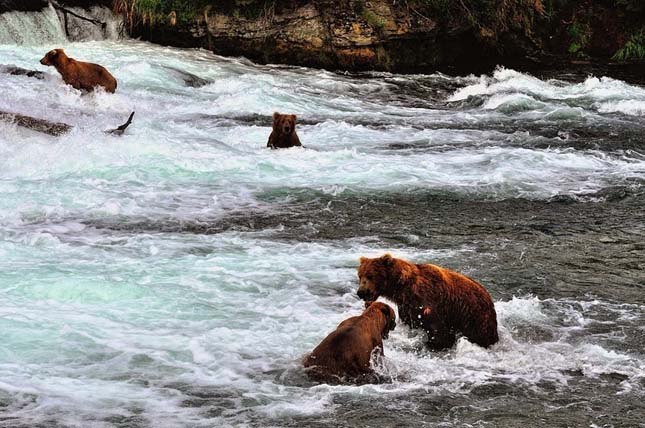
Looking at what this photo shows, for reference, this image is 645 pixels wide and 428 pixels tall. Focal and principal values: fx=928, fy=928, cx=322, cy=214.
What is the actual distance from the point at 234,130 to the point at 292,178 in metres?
2.54

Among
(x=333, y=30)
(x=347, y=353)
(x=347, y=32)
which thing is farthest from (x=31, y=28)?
(x=347, y=353)

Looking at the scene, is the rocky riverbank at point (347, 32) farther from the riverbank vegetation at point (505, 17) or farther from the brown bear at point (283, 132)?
the brown bear at point (283, 132)

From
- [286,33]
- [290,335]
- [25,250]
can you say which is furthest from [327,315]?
[286,33]

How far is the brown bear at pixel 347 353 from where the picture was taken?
16.2ft

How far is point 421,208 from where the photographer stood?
352 inches

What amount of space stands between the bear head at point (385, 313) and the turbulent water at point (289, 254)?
5.2 inches

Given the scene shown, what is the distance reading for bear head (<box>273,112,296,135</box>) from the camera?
34.9 feet

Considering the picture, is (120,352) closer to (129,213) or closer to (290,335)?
(290,335)

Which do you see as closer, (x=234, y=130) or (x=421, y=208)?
(x=421, y=208)

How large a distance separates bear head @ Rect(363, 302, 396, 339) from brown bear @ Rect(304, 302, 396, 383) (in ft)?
0.48

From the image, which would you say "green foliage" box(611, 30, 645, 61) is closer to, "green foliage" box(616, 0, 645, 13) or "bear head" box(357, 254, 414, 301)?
"green foliage" box(616, 0, 645, 13)

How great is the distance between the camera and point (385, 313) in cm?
530

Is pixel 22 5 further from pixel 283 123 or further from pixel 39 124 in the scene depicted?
pixel 283 123

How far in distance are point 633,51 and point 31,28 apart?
12.9 meters
